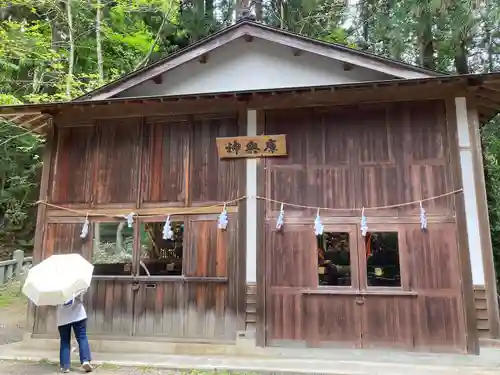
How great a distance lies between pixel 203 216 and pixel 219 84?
10.1 feet

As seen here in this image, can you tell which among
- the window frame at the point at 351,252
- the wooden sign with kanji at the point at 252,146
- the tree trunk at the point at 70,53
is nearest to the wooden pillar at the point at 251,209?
the wooden sign with kanji at the point at 252,146

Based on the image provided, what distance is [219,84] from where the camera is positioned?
8.92 m

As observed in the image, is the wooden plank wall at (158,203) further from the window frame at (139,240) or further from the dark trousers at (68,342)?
the dark trousers at (68,342)

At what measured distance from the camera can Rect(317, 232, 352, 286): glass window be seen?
7.30 meters

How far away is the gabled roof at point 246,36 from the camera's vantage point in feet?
26.1

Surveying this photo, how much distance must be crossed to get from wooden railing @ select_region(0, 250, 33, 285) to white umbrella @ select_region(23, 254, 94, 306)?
36.8ft

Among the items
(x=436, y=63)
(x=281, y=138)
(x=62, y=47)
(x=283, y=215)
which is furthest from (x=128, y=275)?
(x=436, y=63)

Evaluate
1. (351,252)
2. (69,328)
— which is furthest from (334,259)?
(69,328)

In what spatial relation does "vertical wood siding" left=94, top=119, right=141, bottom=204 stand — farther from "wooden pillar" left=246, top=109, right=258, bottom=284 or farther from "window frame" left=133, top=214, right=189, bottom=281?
"wooden pillar" left=246, top=109, right=258, bottom=284

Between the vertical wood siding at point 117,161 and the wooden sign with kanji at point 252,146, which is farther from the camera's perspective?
the vertical wood siding at point 117,161

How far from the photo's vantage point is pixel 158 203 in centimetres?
804

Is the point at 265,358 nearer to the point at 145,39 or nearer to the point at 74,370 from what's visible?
the point at 74,370

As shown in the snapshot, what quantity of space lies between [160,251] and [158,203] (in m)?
0.97

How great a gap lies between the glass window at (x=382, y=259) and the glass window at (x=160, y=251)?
141 inches
